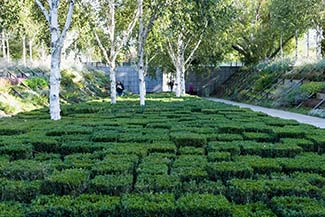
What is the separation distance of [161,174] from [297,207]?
5.93 feet

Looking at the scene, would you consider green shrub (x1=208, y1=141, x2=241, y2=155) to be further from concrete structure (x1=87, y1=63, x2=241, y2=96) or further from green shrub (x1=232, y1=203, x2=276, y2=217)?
concrete structure (x1=87, y1=63, x2=241, y2=96)

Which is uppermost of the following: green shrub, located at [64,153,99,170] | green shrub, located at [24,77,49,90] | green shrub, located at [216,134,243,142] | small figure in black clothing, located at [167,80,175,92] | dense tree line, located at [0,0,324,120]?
dense tree line, located at [0,0,324,120]

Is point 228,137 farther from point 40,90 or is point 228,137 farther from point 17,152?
point 40,90

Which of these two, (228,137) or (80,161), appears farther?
(228,137)

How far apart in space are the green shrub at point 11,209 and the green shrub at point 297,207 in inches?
98.5

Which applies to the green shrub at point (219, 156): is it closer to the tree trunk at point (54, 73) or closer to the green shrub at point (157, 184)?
the green shrub at point (157, 184)

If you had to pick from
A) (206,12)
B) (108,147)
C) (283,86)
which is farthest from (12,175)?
(283,86)

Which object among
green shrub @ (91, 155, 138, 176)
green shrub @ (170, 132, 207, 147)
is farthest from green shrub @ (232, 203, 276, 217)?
green shrub @ (170, 132, 207, 147)

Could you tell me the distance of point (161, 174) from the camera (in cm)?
544

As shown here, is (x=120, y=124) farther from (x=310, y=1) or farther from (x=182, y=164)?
(x=310, y=1)

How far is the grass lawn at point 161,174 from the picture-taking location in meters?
4.27

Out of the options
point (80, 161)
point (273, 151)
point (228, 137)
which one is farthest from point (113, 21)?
point (80, 161)

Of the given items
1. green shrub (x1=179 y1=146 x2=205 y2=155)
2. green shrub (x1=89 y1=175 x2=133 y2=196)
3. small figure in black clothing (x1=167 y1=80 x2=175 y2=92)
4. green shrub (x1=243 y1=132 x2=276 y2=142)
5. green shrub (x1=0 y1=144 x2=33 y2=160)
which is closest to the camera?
green shrub (x1=89 y1=175 x2=133 y2=196)

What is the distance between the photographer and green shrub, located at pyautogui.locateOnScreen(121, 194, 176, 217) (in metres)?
4.17
